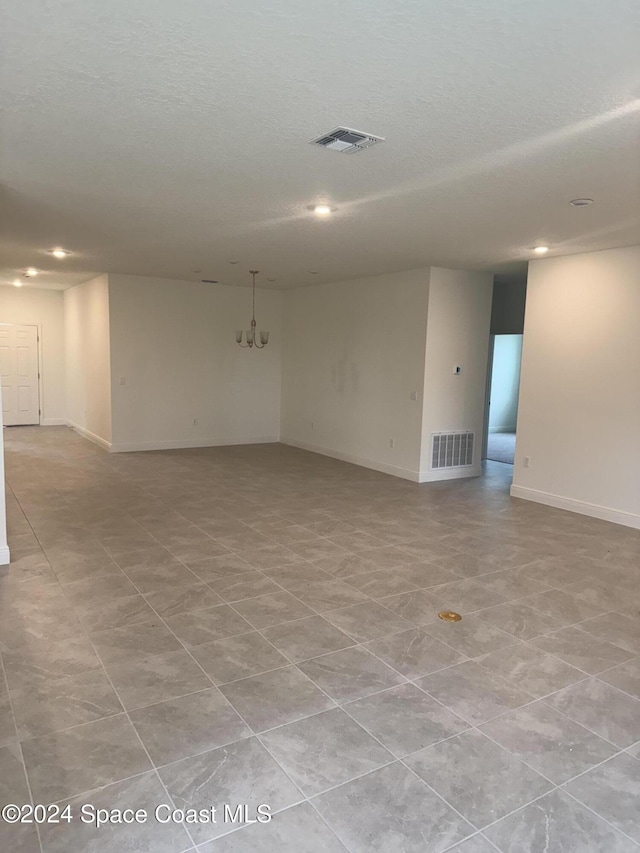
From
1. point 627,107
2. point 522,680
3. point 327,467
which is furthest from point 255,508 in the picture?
point 627,107

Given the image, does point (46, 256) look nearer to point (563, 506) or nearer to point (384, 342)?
point (384, 342)

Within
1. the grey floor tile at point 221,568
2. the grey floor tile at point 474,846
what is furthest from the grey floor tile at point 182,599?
the grey floor tile at point 474,846

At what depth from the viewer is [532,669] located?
2.90 metres

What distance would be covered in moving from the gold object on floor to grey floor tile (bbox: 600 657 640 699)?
0.81 m

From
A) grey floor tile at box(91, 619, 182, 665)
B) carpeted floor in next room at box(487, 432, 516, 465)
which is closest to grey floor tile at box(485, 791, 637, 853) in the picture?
grey floor tile at box(91, 619, 182, 665)

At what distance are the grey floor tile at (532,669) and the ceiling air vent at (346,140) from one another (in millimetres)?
2642

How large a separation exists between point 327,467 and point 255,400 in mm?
2358

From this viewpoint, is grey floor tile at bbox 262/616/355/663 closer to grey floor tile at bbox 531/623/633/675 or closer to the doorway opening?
grey floor tile at bbox 531/623/633/675

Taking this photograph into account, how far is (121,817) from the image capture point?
192 cm

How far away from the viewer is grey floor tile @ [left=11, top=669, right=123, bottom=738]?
2377 mm

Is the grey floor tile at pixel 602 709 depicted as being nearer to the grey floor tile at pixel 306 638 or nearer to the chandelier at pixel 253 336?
the grey floor tile at pixel 306 638

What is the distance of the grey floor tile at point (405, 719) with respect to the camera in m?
2.35

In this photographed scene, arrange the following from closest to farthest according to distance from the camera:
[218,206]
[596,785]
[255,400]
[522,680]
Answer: [596,785]
[522,680]
[218,206]
[255,400]

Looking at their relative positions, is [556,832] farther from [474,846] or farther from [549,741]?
[549,741]
